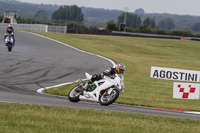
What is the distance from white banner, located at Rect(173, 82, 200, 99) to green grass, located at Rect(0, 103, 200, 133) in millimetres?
3837

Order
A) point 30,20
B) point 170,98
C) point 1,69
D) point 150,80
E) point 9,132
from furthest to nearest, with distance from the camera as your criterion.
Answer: point 30,20 → point 150,80 → point 1,69 → point 170,98 → point 9,132

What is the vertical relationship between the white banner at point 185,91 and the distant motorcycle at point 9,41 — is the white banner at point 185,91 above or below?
below

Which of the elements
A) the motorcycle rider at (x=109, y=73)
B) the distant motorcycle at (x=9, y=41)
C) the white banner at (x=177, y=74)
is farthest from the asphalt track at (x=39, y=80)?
the distant motorcycle at (x=9, y=41)

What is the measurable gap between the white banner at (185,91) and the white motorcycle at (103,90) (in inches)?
150

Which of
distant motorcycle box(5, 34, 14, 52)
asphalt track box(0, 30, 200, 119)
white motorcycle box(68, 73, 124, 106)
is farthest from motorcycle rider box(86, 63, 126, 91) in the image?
distant motorcycle box(5, 34, 14, 52)

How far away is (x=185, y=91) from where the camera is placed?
43.0 feet

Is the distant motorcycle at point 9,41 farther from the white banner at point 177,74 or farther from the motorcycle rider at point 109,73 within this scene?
the motorcycle rider at point 109,73

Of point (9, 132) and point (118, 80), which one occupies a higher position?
point (118, 80)

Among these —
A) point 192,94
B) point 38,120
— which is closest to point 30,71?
point 192,94

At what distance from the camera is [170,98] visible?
14.3 meters

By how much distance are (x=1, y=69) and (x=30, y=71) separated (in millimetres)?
1500

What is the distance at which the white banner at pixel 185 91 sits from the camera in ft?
42.5

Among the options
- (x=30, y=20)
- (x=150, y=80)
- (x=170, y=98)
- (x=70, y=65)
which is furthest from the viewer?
(x=30, y=20)

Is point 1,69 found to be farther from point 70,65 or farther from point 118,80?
point 118,80
